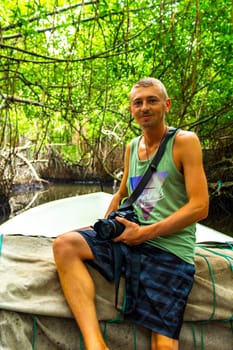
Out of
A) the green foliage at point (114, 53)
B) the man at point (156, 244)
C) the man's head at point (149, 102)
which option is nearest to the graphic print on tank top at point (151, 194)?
the man at point (156, 244)

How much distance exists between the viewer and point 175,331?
1.39m

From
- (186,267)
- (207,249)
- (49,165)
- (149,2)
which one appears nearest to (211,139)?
(149,2)

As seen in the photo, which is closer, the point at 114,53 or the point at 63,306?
the point at 63,306

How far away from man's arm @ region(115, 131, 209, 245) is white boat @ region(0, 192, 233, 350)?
232 mm

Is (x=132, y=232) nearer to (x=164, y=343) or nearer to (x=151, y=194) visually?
(x=151, y=194)

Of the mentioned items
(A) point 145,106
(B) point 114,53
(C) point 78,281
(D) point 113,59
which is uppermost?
(D) point 113,59

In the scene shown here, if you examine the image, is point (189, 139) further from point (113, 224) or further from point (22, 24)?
point (22, 24)

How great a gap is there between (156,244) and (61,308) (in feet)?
1.52

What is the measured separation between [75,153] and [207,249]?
38.8ft

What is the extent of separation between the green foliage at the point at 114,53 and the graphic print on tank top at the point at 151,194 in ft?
6.10

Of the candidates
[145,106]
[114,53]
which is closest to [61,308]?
[145,106]

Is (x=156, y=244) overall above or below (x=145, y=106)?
below

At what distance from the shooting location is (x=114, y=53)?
3.70 meters

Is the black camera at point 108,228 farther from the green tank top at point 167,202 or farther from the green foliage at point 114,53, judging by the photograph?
the green foliage at point 114,53
